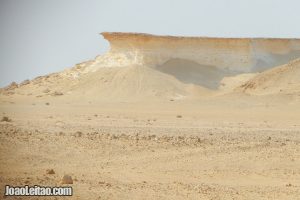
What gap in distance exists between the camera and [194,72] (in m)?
42.1

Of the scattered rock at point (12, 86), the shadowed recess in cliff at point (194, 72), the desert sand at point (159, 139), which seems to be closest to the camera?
the desert sand at point (159, 139)

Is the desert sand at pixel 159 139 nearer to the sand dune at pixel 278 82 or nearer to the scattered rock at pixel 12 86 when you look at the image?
the sand dune at pixel 278 82

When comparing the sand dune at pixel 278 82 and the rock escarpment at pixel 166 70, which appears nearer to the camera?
the sand dune at pixel 278 82

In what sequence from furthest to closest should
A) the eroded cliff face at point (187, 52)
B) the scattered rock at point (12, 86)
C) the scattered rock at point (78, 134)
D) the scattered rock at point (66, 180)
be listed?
the scattered rock at point (12, 86) < the eroded cliff face at point (187, 52) < the scattered rock at point (78, 134) < the scattered rock at point (66, 180)

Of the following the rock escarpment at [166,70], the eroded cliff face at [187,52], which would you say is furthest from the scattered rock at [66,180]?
the eroded cliff face at [187,52]

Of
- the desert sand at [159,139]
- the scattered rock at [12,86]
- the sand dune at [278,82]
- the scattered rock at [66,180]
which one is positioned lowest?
the scattered rock at [66,180]

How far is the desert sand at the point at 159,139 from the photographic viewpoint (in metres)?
9.66

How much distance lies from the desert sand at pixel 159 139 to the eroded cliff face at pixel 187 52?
5.51ft

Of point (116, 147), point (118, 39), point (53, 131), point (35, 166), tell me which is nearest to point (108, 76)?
point (118, 39)

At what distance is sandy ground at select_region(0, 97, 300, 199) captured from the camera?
9.30m

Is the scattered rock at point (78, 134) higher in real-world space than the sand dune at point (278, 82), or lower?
lower

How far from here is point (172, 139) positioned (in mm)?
14516

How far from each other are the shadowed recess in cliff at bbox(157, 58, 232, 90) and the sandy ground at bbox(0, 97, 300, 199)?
72.3ft

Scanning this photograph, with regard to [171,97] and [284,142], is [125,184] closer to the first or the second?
[284,142]
